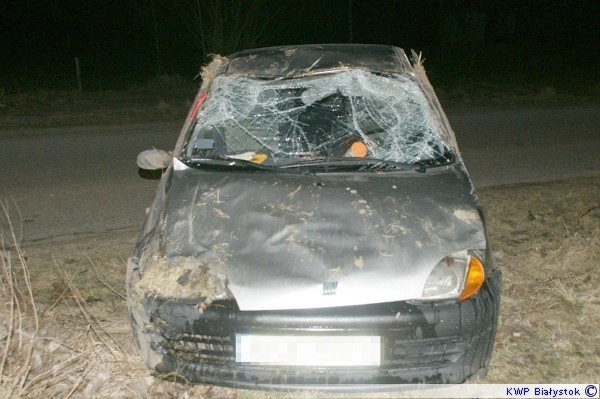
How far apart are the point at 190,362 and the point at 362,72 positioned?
219 centimetres

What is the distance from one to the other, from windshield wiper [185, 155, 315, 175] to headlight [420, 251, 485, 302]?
89 cm

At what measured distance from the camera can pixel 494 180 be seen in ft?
20.0

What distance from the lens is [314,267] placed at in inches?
96.7

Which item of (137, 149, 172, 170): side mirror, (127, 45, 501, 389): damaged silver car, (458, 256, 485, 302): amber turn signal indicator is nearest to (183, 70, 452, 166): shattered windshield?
(127, 45, 501, 389): damaged silver car

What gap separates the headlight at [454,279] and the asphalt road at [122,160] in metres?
Result: 3.11

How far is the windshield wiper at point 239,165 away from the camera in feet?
10.1

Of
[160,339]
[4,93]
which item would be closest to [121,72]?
[4,93]

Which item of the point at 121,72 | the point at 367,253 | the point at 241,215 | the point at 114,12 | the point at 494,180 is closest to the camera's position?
the point at 367,253

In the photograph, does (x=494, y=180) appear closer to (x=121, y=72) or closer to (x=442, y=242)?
(x=442, y=242)

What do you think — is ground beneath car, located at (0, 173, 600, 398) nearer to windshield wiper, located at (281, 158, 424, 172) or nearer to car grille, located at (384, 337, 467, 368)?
car grille, located at (384, 337, 467, 368)

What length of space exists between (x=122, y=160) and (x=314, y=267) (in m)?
4.93

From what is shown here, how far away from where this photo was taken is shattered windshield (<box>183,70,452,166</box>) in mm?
3352

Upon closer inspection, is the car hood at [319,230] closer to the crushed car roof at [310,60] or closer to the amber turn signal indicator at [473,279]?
the amber turn signal indicator at [473,279]

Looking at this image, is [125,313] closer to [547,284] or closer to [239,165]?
[239,165]
